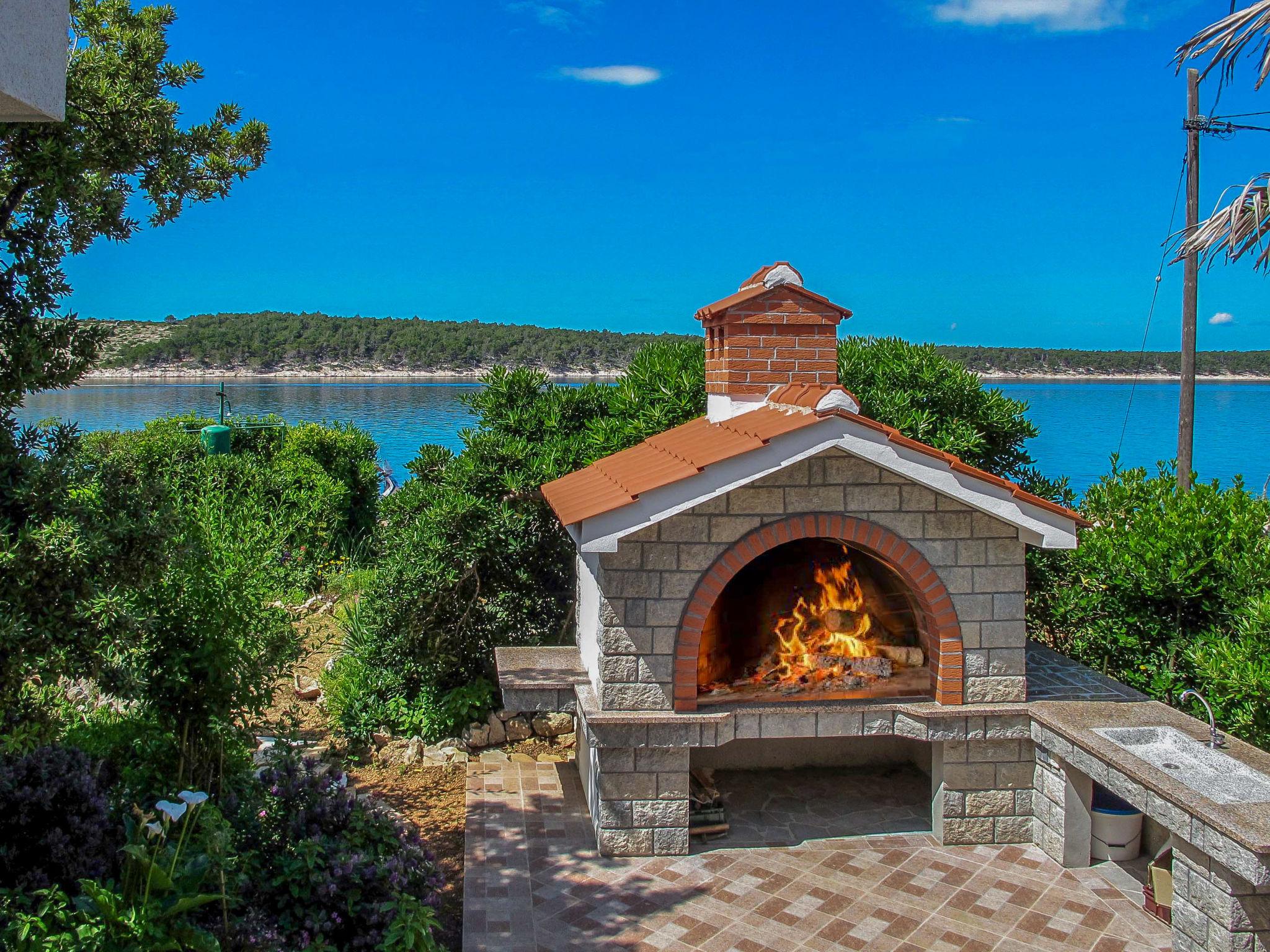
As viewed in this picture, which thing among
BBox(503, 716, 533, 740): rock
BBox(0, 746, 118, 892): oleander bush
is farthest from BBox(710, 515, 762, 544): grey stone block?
BBox(0, 746, 118, 892): oleander bush

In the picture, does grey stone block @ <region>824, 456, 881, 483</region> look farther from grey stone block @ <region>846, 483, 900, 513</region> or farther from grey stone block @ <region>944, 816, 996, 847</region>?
grey stone block @ <region>944, 816, 996, 847</region>

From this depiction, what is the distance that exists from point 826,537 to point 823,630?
112cm

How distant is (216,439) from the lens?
2097 centimetres

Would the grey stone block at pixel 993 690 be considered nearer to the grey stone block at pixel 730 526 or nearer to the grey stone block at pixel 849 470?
the grey stone block at pixel 849 470

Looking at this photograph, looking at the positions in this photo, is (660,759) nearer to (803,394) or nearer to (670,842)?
(670,842)

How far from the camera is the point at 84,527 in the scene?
18.4 feet

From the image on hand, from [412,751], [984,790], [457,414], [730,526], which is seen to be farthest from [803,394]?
[457,414]

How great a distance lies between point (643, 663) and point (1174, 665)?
5522mm

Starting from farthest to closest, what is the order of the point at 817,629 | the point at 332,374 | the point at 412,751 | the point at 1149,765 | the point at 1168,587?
the point at 332,374 → the point at 412,751 → the point at 1168,587 → the point at 817,629 → the point at 1149,765

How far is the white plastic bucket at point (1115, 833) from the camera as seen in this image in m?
8.00

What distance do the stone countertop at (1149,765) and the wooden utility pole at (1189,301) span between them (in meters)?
7.73

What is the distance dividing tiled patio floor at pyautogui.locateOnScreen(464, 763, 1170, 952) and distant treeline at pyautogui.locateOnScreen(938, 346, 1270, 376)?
4742 centimetres

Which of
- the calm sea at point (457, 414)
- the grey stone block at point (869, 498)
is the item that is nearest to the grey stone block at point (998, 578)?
the grey stone block at point (869, 498)

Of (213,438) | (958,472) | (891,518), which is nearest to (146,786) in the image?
(891,518)
